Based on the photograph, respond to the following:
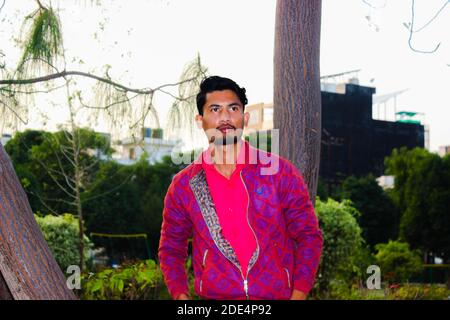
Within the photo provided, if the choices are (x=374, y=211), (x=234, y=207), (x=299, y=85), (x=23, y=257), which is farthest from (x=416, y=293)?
(x=374, y=211)

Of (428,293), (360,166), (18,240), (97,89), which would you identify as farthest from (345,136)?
(18,240)

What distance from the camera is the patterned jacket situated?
2.22 m

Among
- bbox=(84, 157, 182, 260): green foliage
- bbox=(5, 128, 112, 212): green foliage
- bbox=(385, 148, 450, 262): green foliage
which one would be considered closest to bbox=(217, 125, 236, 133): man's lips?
bbox=(5, 128, 112, 212): green foliage

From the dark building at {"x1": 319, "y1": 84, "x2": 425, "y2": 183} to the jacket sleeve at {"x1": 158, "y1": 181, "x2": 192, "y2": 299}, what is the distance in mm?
37091

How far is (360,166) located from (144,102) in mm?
37388

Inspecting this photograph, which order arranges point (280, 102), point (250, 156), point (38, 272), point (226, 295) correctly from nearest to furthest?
point (226, 295), point (250, 156), point (38, 272), point (280, 102)

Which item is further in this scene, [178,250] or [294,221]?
[178,250]

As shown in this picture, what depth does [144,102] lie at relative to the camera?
17.6ft

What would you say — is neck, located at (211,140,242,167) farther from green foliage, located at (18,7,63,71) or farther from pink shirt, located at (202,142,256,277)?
green foliage, located at (18,7,63,71)

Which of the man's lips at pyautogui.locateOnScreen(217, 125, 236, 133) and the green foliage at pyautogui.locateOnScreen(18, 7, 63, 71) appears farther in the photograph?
the green foliage at pyautogui.locateOnScreen(18, 7, 63, 71)

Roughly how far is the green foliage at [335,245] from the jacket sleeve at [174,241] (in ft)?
21.8

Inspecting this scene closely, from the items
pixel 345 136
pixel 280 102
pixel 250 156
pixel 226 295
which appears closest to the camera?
pixel 226 295

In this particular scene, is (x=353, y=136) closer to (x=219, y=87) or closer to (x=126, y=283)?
(x=126, y=283)
